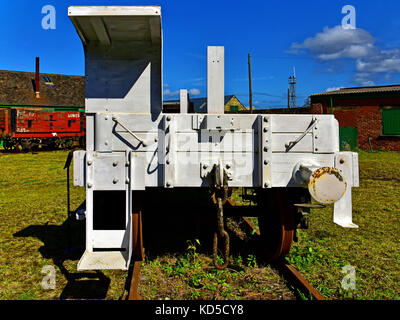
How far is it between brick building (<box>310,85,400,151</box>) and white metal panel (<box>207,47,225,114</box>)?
60.0 feet

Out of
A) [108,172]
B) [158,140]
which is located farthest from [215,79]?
[108,172]

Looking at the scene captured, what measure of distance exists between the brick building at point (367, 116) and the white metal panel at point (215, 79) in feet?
60.0

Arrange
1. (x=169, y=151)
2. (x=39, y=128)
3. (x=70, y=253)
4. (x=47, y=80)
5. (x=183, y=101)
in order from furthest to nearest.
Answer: (x=47, y=80), (x=39, y=128), (x=183, y=101), (x=70, y=253), (x=169, y=151)

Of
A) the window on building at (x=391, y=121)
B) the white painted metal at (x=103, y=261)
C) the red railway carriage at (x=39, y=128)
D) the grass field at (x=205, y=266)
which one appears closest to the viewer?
the white painted metal at (x=103, y=261)

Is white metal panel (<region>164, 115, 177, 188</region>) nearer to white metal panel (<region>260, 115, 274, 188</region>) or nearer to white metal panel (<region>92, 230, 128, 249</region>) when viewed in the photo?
white metal panel (<region>92, 230, 128, 249</region>)

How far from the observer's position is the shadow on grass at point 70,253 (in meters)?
2.86

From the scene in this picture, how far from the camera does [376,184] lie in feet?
27.2

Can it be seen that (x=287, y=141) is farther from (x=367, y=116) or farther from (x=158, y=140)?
(x=367, y=116)

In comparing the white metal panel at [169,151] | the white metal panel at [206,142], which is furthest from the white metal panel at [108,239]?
the white metal panel at [206,142]

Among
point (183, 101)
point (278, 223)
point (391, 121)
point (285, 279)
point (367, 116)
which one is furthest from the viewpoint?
point (367, 116)

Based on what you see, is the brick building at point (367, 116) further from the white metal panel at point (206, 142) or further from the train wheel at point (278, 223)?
the white metal panel at point (206, 142)

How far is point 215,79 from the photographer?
279 cm

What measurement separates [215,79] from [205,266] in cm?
198

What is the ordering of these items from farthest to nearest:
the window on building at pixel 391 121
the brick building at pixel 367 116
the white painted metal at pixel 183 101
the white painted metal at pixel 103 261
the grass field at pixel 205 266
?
the brick building at pixel 367 116 < the window on building at pixel 391 121 < the white painted metal at pixel 183 101 < the grass field at pixel 205 266 < the white painted metal at pixel 103 261
